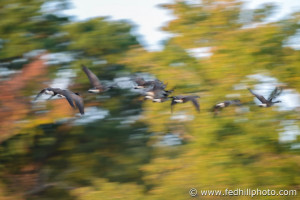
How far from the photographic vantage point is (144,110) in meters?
12.6

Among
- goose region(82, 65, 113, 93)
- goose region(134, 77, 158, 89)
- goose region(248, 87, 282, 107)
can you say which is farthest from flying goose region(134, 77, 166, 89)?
goose region(248, 87, 282, 107)

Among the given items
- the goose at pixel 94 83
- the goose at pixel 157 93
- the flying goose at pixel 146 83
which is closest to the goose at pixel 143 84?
the flying goose at pixel 146 83

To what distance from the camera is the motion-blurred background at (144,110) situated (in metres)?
10.2

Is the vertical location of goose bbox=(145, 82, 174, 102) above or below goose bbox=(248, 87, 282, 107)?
above

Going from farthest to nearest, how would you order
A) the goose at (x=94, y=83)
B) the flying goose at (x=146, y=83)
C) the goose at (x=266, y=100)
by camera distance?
the goose at (x=266, y=100) → the flying goose at (x=146, y=83) → the goose at (x=94, y=83)

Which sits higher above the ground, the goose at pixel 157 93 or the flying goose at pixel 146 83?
the flying goose at pixel 146 83

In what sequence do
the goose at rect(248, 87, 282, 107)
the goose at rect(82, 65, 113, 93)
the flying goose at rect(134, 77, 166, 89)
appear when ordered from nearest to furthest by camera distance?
the goose at rect(82, 65, 113, 93), the flying goose at rect(134, 77, 166, 89), the goose at rect(248, 87, 282, 107)

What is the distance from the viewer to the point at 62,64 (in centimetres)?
1196

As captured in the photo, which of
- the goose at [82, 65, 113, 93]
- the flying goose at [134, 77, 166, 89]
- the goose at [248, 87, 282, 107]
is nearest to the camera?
the goose at [82, 65, 113, 93]

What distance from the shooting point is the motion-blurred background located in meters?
10.2

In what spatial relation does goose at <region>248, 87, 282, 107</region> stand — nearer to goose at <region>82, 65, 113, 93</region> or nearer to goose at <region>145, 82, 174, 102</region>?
goose at <region>145, 82, 174, 102</region>

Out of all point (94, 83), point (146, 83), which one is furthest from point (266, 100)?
point (94, 83)

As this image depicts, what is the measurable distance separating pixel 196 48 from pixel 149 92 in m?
3.64

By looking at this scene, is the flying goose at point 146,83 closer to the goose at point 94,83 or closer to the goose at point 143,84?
the goose at point 143,84
